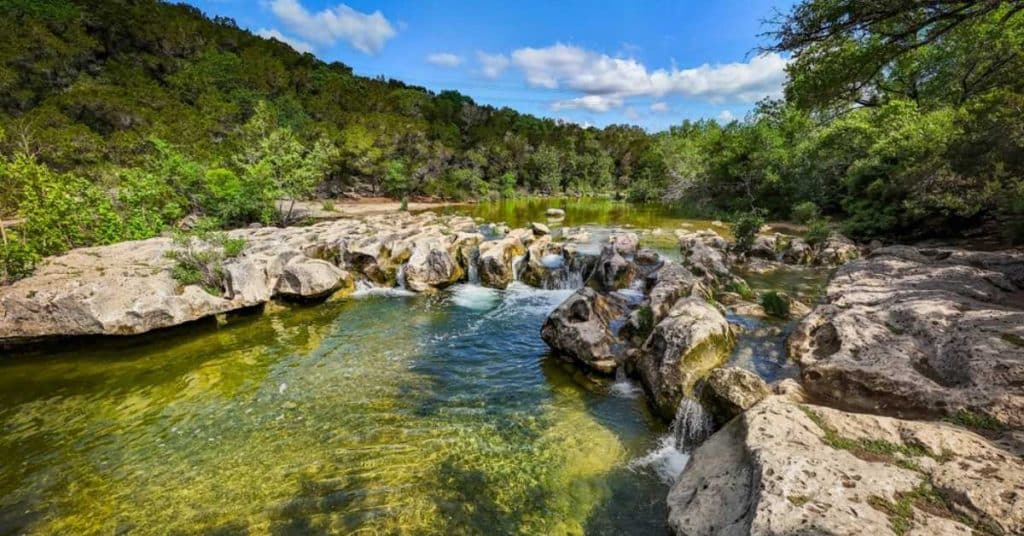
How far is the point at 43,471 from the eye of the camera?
819cm

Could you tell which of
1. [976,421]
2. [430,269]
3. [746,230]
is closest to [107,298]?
[430,269]

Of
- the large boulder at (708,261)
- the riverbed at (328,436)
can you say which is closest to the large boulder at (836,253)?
the large boulder at (708,261)

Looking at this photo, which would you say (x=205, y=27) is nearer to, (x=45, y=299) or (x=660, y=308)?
(x=45, y=299)

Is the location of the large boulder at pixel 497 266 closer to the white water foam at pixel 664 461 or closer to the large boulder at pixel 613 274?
the large boulder at pixel 613 274

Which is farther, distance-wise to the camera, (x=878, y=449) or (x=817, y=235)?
(x=817, y=235)

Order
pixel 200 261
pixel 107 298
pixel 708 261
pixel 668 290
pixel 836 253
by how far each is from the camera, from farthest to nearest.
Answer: pixel 836 253, pixel 708 261, pixel 200 261, pixel 668 290, pixel 107 298

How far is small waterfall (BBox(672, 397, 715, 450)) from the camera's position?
26.4 ft

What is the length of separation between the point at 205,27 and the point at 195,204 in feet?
234

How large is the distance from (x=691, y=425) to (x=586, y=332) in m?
4.18

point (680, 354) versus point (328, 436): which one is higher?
point (680, 354)

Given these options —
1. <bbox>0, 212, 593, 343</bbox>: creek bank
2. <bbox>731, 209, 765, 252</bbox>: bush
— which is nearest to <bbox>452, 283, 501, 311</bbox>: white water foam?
<bbox>0, 212, 593, 343</bbox>: creek bank

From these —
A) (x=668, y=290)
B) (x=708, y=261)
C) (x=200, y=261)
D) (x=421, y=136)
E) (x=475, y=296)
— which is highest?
(x=421, y=136)

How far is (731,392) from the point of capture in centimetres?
761

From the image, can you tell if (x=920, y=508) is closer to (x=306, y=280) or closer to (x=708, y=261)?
(x=708, y=261)
